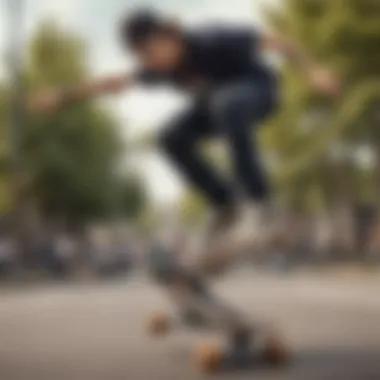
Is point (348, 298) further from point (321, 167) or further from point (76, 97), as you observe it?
point (76, 97)

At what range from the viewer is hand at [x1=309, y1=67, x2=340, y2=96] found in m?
1.09

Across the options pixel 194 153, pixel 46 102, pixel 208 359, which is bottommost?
pixel 208 359

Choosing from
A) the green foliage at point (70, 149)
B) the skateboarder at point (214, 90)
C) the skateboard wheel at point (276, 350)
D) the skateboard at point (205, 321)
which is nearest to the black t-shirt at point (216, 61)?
the skateboarder at point (214, 90)

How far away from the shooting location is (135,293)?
3.52ft

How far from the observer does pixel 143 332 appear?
3.49 ft

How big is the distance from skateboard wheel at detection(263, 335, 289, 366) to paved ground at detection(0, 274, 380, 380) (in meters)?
0.02

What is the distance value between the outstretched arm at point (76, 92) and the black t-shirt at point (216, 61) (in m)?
0.03

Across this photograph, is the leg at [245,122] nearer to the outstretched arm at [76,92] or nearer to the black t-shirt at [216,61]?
the black t-shirt at [216,61]

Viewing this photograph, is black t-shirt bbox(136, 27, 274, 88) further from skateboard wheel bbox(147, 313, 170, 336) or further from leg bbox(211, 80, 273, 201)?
skateboard wheel bbox(147, 313, 170, 336)

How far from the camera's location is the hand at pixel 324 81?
3.59ft

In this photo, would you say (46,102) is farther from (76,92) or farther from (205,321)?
(205,321)

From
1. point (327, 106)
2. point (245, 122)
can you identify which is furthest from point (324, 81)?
point (245, 122)

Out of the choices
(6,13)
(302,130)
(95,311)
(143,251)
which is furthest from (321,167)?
(6,13)

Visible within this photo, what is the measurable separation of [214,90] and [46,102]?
0.28 metres
